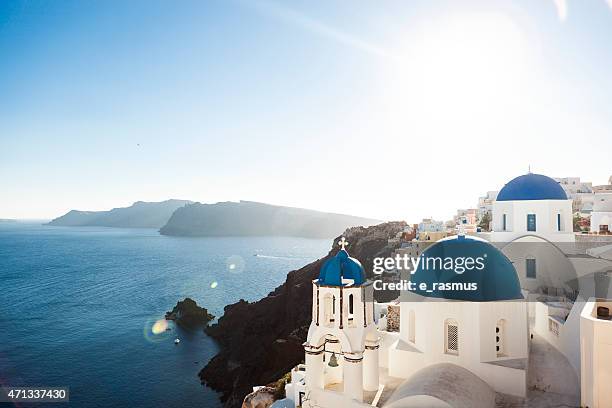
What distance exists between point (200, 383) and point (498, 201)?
27264 millimetres

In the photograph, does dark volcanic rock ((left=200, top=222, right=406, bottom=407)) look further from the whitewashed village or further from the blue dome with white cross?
the blue dome with white cross

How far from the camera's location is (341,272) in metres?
11.1

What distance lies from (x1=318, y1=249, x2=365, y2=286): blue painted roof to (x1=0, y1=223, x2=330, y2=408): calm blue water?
2367 cm

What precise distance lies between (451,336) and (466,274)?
1.82 meters

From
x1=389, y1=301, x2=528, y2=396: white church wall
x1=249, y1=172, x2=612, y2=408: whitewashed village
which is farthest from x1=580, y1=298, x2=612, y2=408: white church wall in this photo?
x1=389, y1=301, x2=528, y2=396: white church wall

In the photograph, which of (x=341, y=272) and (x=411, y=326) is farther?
(x=411, y=326)

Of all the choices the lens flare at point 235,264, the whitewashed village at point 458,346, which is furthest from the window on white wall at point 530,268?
the lens flare at point 235,264

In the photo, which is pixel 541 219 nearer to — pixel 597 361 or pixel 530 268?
pixel 530 268

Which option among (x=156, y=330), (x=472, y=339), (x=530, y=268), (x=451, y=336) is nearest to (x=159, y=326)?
(x=156, y=330)

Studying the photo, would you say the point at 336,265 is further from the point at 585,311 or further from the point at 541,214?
the point at 541,214

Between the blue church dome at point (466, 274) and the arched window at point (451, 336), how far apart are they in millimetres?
760

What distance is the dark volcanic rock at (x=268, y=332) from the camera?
31078 mm

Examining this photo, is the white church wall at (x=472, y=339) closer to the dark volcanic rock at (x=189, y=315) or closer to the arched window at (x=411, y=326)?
the arched window at (x=411, y=326)

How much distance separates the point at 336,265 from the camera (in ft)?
36.8
